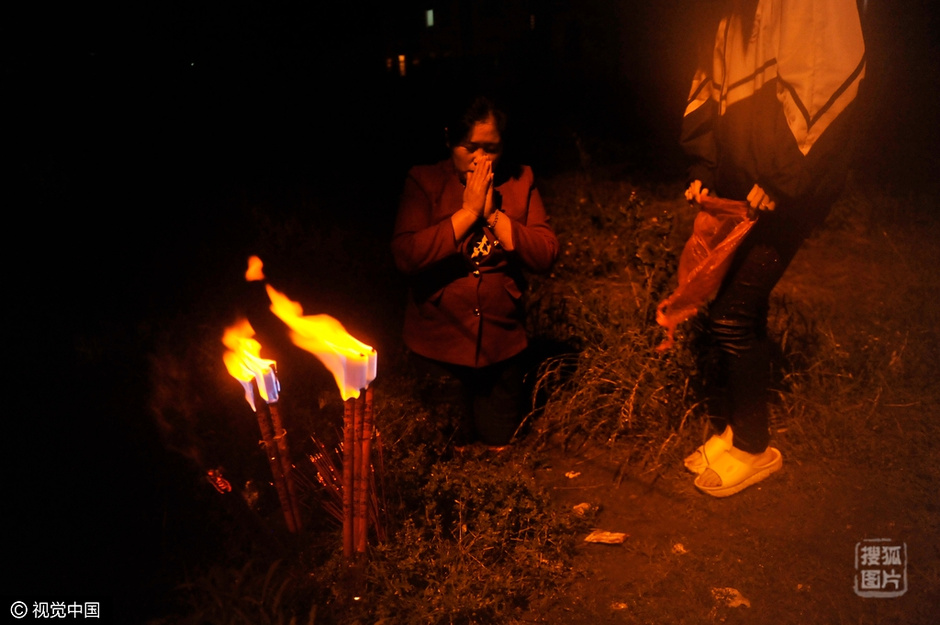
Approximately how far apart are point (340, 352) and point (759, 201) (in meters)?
1.75

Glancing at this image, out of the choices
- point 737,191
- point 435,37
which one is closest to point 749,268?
point 737,191

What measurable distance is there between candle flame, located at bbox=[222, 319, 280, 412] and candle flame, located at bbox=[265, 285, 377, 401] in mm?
170

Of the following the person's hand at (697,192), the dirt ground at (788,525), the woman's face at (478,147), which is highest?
the woman's face at (478,147)

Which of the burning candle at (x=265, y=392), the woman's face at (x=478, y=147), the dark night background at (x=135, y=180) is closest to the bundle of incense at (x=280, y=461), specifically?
the burning candle at (x=265, y=392)

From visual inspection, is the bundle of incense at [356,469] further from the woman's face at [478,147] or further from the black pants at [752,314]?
the black pants at [752,314]

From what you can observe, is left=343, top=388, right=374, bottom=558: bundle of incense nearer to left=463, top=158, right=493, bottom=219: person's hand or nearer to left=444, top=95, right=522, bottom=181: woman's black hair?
left=463, top=158, right=493, bottom=219: person's hand

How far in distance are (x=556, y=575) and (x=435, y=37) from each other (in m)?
38.0

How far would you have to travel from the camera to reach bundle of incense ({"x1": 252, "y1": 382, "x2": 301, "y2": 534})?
2738mm

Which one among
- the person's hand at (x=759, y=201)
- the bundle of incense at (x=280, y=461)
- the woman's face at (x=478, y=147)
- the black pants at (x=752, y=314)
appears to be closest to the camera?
the bundle of incense at (x=280, y=461)

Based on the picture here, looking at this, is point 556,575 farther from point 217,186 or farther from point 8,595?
point 217,186

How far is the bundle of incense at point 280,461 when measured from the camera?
108 inches

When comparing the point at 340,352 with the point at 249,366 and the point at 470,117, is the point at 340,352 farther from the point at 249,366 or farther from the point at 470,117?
the point at 470,117

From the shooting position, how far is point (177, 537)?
119 inches

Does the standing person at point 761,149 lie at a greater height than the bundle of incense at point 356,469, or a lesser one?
greater
